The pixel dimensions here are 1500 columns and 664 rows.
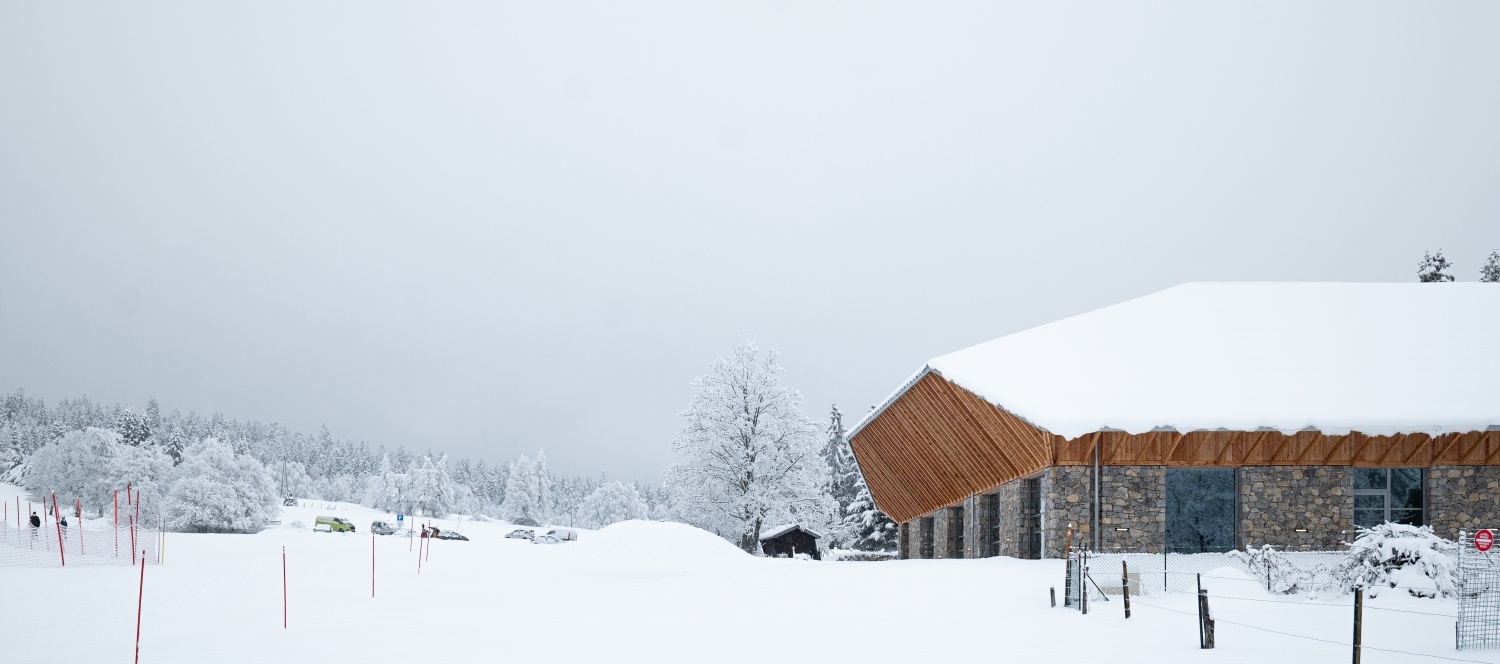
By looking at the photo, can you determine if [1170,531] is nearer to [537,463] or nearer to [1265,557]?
[1265,557]

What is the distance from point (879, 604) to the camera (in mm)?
21234

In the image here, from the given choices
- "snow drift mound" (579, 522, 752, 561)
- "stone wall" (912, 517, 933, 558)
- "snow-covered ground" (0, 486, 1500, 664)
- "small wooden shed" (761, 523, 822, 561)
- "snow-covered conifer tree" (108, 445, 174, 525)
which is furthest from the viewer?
"snow-covered conifer tree" (108, 445, 174, 525)

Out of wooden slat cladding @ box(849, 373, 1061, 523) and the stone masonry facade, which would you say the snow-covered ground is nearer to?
the stone masonry facade

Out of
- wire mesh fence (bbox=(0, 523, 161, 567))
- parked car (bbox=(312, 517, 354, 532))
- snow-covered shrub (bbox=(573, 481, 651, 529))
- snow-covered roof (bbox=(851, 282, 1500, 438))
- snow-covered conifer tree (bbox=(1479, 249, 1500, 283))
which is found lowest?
snow-covered shrub (bbox=(573, 481, 651, 529))

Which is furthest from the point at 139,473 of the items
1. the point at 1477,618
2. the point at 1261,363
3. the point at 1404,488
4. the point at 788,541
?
the point at 1477,618

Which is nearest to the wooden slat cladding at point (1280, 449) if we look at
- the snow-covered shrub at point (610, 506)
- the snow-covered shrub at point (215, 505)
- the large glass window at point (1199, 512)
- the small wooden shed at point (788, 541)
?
the large glass window at point (1199, 512)

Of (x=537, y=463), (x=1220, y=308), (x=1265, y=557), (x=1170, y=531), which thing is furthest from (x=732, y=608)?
(x=537, y=463)

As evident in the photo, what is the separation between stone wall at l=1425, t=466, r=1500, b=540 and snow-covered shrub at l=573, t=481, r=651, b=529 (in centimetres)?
13099

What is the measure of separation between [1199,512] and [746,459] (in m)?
26.5

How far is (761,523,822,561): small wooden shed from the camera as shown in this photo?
189ft

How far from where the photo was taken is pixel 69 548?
120 ft

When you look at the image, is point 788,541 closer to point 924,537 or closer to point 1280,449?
point 924,537

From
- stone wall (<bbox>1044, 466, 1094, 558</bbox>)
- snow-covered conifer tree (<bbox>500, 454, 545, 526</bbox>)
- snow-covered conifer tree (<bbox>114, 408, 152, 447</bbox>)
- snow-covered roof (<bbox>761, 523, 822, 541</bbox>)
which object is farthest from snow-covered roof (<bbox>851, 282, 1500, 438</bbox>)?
snow-covered conifer tree (<bbox>500, 454, 545, 526</bbox>)

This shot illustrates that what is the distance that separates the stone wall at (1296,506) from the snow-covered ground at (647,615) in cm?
544
